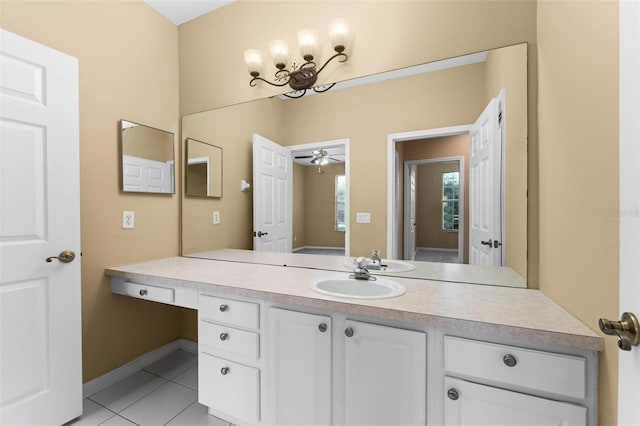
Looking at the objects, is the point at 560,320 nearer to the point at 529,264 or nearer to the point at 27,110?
the point at 529,264

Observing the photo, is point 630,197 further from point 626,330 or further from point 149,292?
point 149,292

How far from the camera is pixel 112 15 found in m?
1.85

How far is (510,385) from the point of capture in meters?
0.95

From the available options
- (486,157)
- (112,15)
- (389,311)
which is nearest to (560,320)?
(389,311)

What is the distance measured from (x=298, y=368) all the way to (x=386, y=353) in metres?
0.42

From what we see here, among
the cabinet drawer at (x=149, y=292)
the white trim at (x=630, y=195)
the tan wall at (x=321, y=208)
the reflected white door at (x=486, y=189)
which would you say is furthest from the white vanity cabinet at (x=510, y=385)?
the cabinet drawer at (x=149, y=292)

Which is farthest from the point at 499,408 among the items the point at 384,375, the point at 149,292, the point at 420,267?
the point at 149,292

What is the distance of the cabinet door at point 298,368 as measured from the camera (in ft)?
4.03

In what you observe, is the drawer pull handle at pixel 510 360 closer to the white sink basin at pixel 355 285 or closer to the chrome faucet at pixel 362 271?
the white sink basin at pixel 355 285

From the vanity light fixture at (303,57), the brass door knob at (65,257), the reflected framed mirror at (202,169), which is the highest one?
the vanity light fixture at (303,57)

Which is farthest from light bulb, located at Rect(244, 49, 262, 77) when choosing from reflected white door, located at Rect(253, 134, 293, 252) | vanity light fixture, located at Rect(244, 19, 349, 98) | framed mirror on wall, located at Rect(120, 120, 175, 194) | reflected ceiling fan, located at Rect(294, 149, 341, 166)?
framed mirror on wall, located at Rect(120, 120, 175, 194)

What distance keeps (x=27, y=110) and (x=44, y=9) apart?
0.64 m

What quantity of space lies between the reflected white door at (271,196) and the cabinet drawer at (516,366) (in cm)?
119

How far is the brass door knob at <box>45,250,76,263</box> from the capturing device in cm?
144
